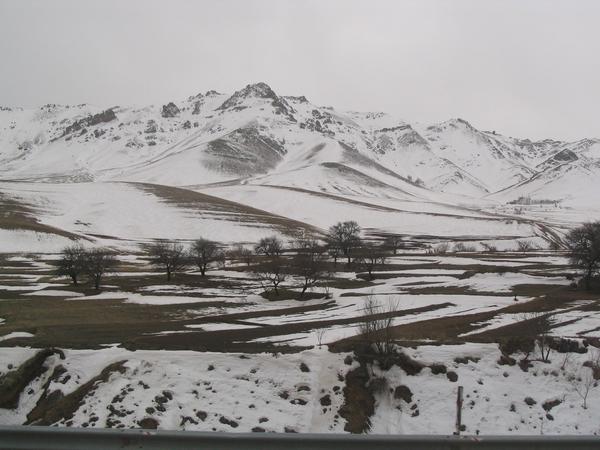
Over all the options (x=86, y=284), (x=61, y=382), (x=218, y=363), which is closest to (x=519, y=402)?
(x=218, y=363)

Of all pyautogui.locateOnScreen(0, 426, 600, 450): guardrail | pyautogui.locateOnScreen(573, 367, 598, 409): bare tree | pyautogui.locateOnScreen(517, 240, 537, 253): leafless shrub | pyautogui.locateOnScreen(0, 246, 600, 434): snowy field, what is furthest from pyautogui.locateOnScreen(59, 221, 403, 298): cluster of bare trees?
pyautogui.locateOnScreen(0, 426, 600, 450): guardrail

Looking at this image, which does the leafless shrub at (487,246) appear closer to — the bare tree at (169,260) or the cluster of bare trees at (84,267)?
the bare tree at (169,260)

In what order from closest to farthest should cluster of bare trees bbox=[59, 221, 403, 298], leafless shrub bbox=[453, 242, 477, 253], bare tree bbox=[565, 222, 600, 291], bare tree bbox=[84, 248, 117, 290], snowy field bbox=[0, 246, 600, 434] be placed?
snowy field bbox=[0, 246, 600, 434]
bare tree bbox=[565, 222, 600, 291]
bare tree bbox=[84, 248, 117, 290]
cluster of bare trees bbox=[59, 221, 403, 298]
leafless shrub bbox=[453, 242, 477, 253]

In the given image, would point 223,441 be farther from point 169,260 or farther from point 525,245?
point 525,245

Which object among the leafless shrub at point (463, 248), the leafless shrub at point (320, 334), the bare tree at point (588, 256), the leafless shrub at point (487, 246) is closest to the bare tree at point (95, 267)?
the leafless shrub at point (320, 334)

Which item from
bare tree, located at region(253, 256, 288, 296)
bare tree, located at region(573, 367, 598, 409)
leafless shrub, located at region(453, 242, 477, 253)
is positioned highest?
leafless shrub, located at region(453, 242, 477, 253)

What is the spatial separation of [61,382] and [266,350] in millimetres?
14082

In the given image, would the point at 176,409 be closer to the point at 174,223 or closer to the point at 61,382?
the point at 61,382

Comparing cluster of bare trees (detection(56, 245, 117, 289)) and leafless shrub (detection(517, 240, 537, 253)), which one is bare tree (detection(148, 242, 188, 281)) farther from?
leafless shrub (detection(517, 240, 537, 253))

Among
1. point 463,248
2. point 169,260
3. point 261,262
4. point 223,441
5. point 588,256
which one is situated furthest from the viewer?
point 463,248

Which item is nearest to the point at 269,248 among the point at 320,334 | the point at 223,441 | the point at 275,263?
the point at 275,263

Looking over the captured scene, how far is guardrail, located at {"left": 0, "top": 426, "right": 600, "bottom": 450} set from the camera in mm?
5871

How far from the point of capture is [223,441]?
5918 mm

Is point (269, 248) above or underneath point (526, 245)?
underneath
